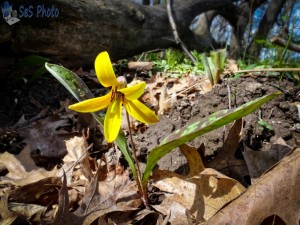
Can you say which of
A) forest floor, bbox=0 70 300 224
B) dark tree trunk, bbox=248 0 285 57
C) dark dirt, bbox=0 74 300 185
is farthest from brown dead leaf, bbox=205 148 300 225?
dark tree trunk, bbox=248 0 285 57

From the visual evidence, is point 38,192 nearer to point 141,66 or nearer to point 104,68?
point 104,68

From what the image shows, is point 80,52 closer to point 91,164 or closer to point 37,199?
point 91,164

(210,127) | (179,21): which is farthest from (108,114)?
(179,21)

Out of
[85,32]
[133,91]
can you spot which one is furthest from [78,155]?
[85,32]

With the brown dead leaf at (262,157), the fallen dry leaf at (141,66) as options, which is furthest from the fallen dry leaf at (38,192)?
the fallen dry leaf at (141,66)

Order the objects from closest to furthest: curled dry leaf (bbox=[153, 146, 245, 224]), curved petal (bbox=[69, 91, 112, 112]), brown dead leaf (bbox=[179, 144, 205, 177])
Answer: curved petal (bbox=[69, 91, 112, 112]) < curled dry leaf (bbox=[153, 146, 245, 224]) < brown dead leaf (bbox=[179, 144, 205, 177])

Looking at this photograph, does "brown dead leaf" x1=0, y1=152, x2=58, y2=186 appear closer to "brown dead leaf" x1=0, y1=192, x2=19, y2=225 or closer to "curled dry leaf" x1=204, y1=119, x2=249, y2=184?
"brown dead leaf" x1=0, y1=192, x2=19, y2=225

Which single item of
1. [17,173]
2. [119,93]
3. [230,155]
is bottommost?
[17,173]
